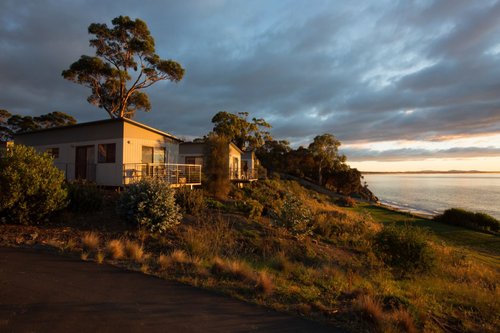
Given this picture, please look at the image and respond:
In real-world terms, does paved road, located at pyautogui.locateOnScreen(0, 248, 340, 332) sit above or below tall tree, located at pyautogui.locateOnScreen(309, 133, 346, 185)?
below

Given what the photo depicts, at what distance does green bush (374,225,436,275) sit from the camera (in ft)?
26.0

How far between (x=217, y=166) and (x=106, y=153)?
650 cm

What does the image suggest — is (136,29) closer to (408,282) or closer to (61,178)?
(61,178)

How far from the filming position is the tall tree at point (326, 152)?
55.5m

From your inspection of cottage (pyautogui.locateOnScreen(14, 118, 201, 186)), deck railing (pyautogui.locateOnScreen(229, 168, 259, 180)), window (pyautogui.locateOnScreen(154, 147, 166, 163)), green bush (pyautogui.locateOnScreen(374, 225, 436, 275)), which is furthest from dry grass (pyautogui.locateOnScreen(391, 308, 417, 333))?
deck railing (pyautogui.locateOnScreen(229, 168, 259, 180))

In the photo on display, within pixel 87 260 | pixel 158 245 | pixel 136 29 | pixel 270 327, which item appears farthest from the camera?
pixel 136 29

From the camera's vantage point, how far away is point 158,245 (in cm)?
788

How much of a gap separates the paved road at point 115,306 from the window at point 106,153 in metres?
10.4

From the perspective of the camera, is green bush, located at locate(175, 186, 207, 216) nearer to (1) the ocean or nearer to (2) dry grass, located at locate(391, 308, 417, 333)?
(2) dry grass, located at locate(391, 308, 417, 333)

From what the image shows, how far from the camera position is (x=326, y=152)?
56.1 metres

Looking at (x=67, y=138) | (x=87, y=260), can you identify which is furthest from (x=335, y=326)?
(x=67, y=138)

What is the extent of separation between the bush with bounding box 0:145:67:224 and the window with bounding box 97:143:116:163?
6116 millimetres

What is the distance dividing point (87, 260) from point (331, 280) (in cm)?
532

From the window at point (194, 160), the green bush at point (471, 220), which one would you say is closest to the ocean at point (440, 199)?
the green bush at point (471, 220)
